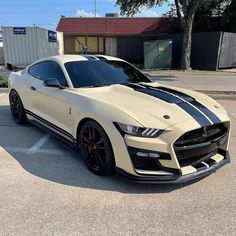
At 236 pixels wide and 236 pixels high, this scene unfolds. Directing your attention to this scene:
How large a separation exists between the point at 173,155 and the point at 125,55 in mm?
26633

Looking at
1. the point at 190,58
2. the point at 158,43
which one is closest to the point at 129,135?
the point at 158,43

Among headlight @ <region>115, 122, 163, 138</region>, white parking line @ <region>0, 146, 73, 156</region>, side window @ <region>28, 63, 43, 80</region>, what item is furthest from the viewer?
side window @ <region>28, 63, 43, 80</region>

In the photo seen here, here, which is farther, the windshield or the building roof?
the building roof

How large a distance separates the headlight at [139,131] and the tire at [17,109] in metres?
3.26

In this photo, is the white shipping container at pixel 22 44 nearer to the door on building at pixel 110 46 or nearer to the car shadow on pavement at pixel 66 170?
the door on building at pixel 110 46

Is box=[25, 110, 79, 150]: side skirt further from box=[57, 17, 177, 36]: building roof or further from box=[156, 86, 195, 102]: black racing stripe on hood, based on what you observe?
box=[57, 17, 177, 36]: building roof

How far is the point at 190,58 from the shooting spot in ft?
74.2

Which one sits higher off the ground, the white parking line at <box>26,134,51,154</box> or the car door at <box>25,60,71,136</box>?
the car door at <box>25,60,71,136</box>

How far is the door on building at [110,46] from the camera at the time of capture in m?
30.8

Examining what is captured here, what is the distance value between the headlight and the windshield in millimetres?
1336

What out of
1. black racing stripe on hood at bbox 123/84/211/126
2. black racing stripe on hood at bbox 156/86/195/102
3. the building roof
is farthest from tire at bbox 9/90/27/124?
the building roof

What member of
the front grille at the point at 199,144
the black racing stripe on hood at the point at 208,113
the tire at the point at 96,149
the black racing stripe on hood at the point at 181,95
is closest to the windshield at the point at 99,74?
the black racing stripe on hood at the point at 181,95

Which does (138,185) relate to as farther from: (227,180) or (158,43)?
(158,43)

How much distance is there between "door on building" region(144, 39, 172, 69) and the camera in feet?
70.0
